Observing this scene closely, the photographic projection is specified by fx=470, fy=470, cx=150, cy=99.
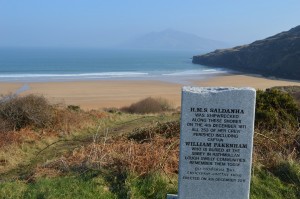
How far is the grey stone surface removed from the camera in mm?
5836

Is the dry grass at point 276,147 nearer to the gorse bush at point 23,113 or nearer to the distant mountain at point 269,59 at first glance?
the gorse bush at point 23,113

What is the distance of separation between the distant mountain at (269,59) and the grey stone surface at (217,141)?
74321mm

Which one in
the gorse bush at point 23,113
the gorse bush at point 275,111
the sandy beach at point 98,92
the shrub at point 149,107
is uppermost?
the gorse bush at point 275,111

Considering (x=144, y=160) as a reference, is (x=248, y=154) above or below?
above

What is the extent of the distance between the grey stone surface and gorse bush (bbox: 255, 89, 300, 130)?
516cm

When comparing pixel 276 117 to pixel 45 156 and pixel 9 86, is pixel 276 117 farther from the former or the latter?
pixel 9 86

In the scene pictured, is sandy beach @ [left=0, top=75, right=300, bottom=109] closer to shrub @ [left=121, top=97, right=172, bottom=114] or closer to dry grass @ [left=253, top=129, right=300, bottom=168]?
shrub @ [left=121, top=97, right=172, bottom=114]

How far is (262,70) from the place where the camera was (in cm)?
9331

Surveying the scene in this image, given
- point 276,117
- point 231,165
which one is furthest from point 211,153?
point 276,117

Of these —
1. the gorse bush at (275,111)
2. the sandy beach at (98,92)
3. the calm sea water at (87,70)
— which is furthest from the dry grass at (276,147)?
the calm sea water at (87,70)

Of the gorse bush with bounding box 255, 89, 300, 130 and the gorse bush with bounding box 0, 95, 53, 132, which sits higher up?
the gorse bush with bounding box 255, 89, 300, 130

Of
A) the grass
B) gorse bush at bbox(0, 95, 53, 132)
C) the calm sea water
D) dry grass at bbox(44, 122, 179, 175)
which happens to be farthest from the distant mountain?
dry grass at bbox(44, 122, 179, 175)

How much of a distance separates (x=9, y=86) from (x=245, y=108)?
4496cm

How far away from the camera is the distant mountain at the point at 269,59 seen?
8575cm
